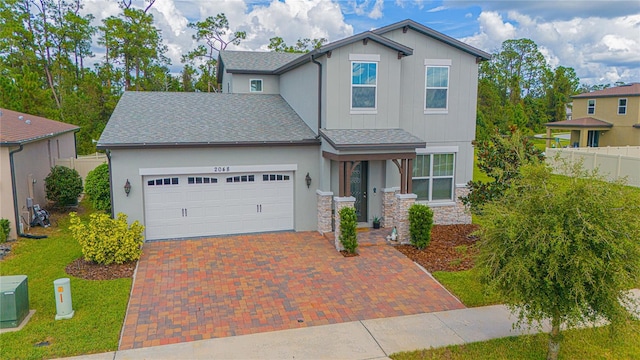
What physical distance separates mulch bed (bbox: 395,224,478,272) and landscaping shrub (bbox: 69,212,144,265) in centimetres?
731

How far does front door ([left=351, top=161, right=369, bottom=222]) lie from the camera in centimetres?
1456

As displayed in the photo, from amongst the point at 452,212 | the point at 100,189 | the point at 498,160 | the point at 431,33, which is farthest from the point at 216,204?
the point at 431,33

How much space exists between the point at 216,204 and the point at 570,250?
10.3 metres

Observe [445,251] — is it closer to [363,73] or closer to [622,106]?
[363,73]

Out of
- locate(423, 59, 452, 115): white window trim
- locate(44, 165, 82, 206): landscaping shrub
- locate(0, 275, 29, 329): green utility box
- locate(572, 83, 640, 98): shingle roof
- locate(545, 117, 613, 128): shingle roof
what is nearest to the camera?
locate(0, 275, 29, 329): green utility box

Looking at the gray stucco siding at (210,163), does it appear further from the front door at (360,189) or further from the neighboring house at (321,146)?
the front door at (360,189)

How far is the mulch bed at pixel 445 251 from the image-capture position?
443 inches

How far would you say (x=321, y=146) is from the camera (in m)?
14.1

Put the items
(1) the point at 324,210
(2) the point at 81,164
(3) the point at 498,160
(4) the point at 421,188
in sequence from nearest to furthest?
(3) the point at 498,160
(1) the point at 324,210
(4) the point at 421,188
(2) the point at 81,164

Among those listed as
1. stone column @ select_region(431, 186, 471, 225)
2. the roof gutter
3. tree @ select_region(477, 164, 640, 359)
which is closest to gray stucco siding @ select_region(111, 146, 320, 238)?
the roof gutter

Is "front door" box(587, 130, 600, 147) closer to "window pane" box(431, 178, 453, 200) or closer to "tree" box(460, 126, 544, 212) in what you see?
"window pane" box(431, 178, 453, 200)

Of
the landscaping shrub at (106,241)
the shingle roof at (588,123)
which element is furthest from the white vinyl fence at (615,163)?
the landscaping shrub at (106,241)

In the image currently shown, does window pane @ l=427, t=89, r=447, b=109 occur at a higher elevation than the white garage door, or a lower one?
higher

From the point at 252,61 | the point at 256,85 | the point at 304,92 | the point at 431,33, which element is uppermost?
the point at 252,61
